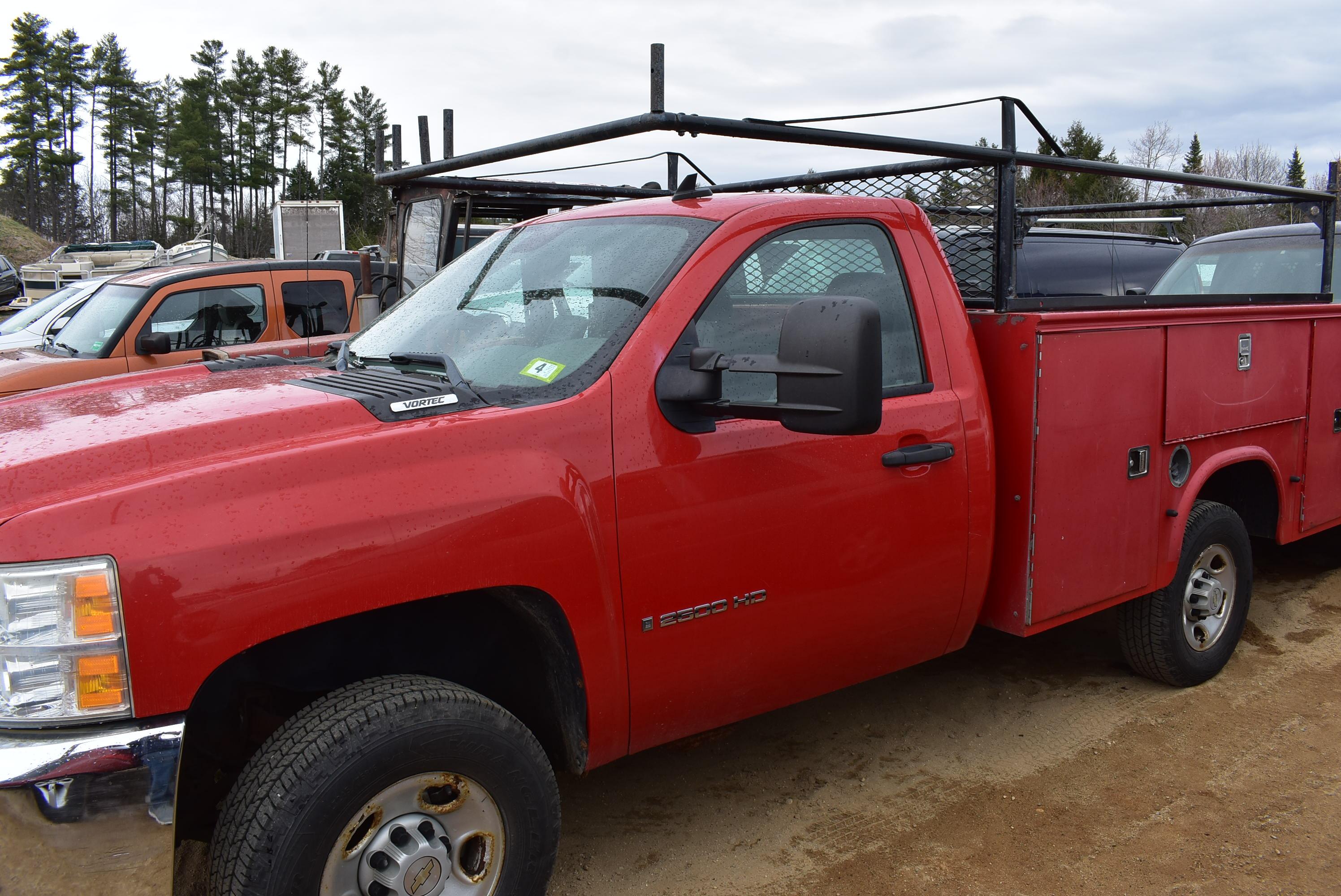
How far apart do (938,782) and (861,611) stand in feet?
3.07

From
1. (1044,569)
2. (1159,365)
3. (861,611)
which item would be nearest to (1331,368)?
(1159,365)

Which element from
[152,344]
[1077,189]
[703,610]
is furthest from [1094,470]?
[1077,189]

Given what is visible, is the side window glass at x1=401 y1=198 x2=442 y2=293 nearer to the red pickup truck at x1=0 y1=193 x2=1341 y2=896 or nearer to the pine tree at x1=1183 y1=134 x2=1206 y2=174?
the red pickup truck at x1=0 y1=193 x2=1341 y2=896

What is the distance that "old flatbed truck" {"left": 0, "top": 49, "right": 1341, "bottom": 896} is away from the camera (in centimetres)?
205

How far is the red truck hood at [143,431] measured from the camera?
2168 millimetres

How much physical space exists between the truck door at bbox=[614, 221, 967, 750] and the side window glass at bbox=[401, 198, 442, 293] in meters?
5.59

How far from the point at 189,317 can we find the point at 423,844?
268 inches

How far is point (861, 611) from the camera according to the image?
321cm

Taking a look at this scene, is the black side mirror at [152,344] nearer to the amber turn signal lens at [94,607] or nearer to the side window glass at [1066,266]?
the amber turn signal lens at [94,607]

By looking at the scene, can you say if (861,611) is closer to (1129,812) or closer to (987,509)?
(987,509)

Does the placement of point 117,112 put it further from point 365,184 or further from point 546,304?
point 546,304

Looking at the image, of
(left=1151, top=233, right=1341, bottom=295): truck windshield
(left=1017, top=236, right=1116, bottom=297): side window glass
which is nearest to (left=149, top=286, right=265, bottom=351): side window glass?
(left=1151, top=233, right=1341, bottom=295): truck windshield

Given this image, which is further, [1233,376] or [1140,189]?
[1140,189]

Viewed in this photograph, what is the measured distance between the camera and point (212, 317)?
26.7 ft
